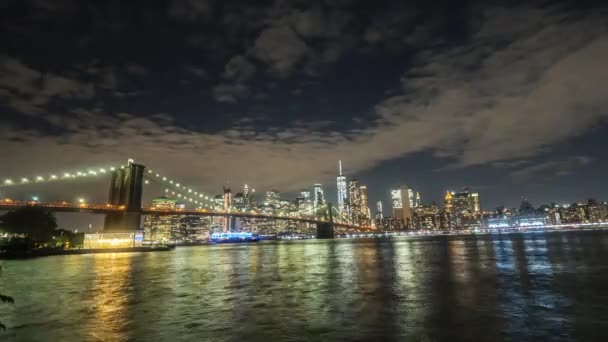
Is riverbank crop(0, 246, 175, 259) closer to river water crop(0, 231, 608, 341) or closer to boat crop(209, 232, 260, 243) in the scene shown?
river water crop(0, 231, 608, 341)

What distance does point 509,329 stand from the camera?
10945mm

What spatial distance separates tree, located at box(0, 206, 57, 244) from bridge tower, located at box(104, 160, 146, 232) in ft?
54.6

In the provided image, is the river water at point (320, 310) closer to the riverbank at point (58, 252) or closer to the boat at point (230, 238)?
the riverbank at point (58, 252)

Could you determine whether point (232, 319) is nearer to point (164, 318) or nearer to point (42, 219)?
point (164, 318)

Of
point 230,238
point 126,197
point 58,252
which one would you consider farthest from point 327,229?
point 58,252

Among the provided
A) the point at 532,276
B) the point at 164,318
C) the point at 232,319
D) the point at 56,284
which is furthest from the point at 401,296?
the point at 56,284

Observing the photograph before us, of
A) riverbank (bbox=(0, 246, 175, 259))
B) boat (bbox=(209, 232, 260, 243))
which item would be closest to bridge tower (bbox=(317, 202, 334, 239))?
boat (bbox=(209, 232, 260, 243))

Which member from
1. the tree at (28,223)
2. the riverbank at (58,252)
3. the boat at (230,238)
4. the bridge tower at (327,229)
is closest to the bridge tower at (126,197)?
the riverbank at (58,252)

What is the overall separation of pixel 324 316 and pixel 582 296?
1180cm

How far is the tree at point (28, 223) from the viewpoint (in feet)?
213

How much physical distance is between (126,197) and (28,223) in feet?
84.2

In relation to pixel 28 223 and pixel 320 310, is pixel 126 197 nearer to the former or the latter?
pixel 28 223

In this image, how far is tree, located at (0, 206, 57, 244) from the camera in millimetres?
64812

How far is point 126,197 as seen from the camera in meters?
90.6
